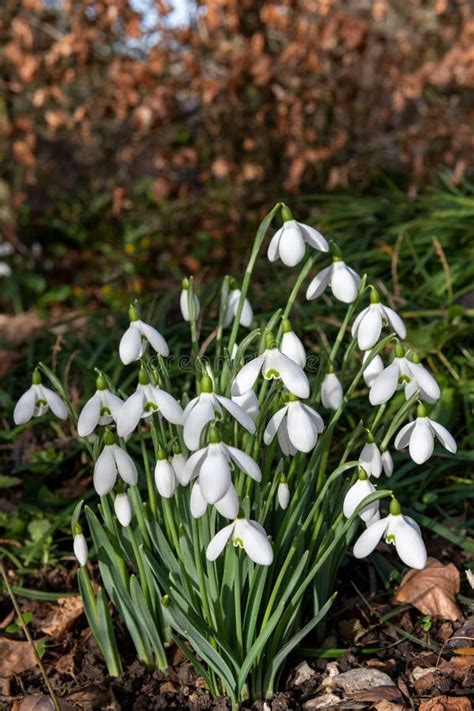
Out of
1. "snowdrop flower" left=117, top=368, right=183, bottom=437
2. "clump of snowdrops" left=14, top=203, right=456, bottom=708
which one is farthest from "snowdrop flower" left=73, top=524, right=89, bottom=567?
"snowdrop flower" left=117, top=368, right=183, bottom=437

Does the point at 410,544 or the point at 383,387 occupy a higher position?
the point at 383,387

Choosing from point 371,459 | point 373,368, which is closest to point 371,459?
point 371,459

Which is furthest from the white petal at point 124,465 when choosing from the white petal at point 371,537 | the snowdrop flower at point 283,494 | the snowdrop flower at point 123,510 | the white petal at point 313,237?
the white petal at point 313,237

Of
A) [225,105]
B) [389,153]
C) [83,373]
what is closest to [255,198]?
[225,105]

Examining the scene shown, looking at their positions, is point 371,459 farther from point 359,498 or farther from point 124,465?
point 124,465

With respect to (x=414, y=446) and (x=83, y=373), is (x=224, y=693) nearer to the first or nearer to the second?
(x=414, y=446)

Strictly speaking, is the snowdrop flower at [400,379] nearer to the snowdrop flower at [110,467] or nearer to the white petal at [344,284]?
the white petal at [344,284]
